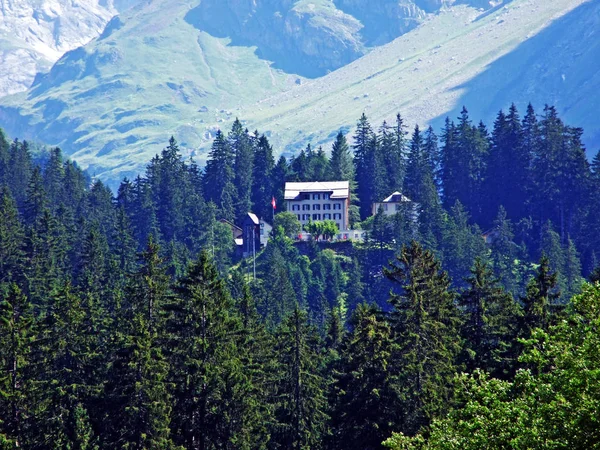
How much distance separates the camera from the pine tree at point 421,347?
6241cm

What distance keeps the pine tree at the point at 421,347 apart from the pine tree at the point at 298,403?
5641mm

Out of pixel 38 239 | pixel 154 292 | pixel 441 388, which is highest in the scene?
pixel 38 239

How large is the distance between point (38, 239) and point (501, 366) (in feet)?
228

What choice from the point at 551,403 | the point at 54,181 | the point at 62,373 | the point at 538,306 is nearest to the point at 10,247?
the point at 62,373

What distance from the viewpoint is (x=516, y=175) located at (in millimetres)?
166625

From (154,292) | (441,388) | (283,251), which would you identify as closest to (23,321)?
(154,292)

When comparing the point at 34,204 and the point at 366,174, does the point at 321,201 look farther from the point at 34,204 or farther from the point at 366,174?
the point at 34,204

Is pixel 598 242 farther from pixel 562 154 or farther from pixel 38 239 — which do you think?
pixel 38 239

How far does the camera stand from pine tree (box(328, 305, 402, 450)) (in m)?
62.8

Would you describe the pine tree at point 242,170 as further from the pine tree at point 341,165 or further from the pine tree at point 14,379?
the pine tree at point 14,379

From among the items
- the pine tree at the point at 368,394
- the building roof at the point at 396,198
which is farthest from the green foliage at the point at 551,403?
the building roof at the point at 396,198

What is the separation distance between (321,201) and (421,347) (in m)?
96.6

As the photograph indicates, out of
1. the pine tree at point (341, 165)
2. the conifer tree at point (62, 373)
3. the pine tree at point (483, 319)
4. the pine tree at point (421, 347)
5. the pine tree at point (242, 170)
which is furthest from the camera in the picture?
the pine tree at point (242, 170)

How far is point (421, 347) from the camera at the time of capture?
211ft
